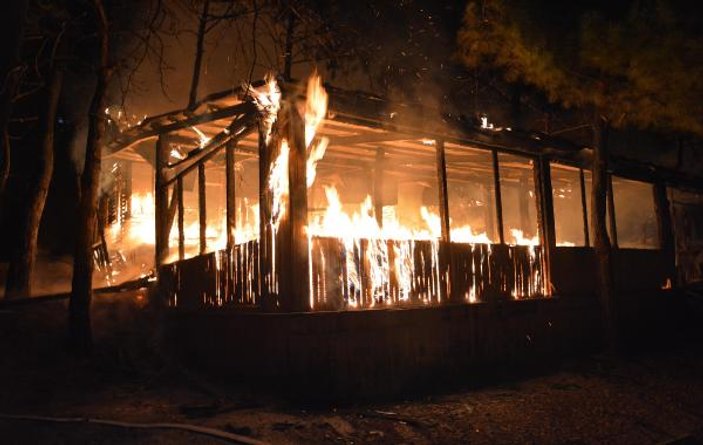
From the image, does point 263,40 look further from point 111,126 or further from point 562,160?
point 562,160

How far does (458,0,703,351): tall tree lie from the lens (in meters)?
10.4

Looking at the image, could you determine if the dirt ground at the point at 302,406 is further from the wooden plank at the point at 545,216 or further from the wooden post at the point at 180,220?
the wooden plank at the point at 545,216

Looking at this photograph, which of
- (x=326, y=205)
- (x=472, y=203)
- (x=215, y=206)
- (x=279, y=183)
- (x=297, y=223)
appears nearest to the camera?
(x=297, y=223)

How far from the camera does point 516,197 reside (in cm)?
2027

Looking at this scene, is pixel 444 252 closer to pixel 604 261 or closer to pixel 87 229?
pixel 604 261

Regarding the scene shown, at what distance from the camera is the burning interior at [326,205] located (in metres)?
8.40

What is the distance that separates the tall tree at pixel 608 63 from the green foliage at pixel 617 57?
0.02 m

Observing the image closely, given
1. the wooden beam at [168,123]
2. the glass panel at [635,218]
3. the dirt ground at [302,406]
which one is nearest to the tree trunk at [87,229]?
the dirt ground at [302,406]

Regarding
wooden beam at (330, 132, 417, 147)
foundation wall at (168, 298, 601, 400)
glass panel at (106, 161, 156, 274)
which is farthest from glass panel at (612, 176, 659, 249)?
glass panel at (106, 161, 156, 274)

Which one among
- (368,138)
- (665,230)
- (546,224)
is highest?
(368,138)

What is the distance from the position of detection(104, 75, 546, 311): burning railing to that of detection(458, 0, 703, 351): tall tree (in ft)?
6.61

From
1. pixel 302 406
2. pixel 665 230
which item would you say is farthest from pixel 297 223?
pixel 665 230

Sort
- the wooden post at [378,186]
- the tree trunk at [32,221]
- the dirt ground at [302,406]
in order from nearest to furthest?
1. the dirt ground at [302,406]
2. the tree trunk at [32,221]
3. the wooden post at [378,186]

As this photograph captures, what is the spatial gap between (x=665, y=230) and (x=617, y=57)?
817cm
